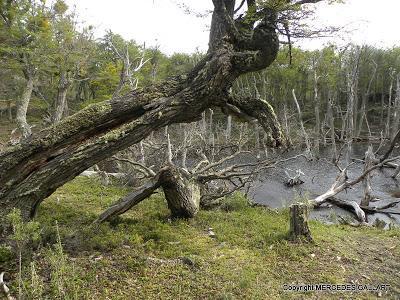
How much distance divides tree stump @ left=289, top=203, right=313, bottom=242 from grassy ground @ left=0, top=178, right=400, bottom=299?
18 centimetres

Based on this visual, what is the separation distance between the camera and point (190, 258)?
16.5ft

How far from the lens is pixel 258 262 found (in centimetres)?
517

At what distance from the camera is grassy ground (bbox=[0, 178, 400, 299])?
13.5ft

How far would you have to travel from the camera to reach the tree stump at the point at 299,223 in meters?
5.95

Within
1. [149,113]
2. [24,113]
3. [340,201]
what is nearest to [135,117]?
[149,113]

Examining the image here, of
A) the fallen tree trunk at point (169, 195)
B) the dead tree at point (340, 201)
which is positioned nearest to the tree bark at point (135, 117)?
the fallen tree trunk at point (169, 195)

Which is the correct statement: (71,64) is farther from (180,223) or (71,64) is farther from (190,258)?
(190,258)

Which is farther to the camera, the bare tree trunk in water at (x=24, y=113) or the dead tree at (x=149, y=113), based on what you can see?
the bare tree trunk in water at (x=24, y=113)

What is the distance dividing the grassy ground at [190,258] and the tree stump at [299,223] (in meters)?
0.18

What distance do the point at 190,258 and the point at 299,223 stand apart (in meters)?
2.16

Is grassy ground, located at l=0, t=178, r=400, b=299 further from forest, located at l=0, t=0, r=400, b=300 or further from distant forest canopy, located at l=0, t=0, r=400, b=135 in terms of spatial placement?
distant forest canopy, located at l=0, t=0, r=400, b=135

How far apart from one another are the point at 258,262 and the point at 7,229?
374 cm

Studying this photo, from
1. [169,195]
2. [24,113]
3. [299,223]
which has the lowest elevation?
[299,223]

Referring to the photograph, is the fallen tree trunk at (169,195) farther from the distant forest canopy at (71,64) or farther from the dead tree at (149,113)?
the distant forest canopy at (71,64)
